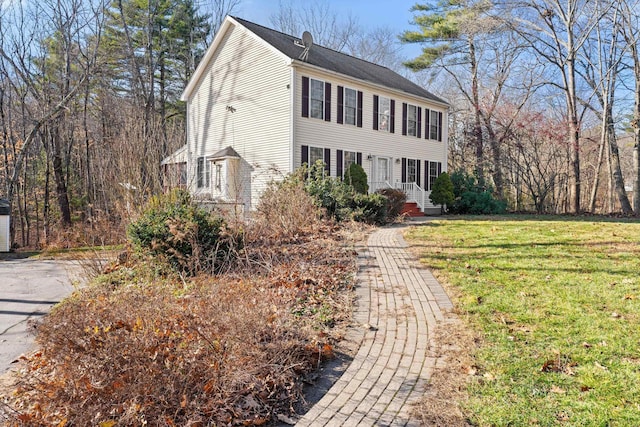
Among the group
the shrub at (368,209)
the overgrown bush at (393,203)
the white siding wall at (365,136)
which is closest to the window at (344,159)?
the white siding wall at (365,136)

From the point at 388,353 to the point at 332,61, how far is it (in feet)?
51.0

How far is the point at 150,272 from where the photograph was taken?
5898 millimetres

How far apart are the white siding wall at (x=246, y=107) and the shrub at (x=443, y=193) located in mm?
6971

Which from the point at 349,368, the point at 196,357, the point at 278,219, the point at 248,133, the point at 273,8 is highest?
the point at 273,8

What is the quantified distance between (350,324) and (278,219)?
15.3 feet

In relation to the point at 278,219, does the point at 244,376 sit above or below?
below

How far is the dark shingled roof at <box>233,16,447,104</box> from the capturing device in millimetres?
15430

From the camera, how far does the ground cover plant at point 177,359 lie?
2541mm

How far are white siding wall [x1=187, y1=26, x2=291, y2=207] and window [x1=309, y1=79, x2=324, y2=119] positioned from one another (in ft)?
3.36

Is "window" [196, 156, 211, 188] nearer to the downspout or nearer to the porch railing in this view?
the downspout

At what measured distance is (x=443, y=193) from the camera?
1720cm

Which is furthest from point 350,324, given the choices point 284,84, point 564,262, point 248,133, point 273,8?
point 273,8

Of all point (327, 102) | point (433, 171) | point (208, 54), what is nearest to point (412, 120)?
point (433, 171)

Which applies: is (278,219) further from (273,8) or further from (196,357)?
(273,8)
